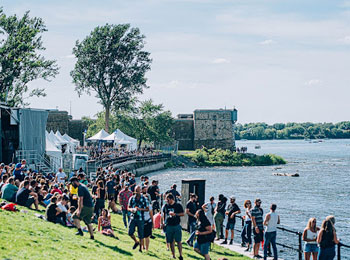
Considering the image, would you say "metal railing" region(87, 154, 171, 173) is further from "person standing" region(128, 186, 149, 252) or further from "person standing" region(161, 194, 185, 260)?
"person standing" region(161, 194, 185, 260)

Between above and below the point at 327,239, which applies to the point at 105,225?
below

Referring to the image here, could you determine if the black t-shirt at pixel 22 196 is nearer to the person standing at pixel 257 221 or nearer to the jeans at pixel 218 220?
the jeans at pixel 218 220

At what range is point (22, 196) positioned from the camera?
1609 centimetres

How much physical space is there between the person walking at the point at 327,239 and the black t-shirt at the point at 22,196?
898 cm

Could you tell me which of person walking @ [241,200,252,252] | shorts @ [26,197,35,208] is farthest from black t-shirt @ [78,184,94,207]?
person walking @ [241,200,252,252]

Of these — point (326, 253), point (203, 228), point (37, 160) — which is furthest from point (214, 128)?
point (326, 253)

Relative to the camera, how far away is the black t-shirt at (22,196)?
16.1 metres

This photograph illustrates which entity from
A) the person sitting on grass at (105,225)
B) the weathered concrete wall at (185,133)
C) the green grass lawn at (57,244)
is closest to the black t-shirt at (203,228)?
the green grass lawn at (57,244)

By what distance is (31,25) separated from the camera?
47031 mm

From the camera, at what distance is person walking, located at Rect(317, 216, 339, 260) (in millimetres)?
11376

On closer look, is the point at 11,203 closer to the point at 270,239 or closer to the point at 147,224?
the point at 147,224

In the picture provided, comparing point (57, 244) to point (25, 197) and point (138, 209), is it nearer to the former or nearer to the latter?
point (138, 209)

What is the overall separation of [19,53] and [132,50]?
25.1 meters

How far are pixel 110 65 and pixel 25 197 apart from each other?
5359 centimetres
